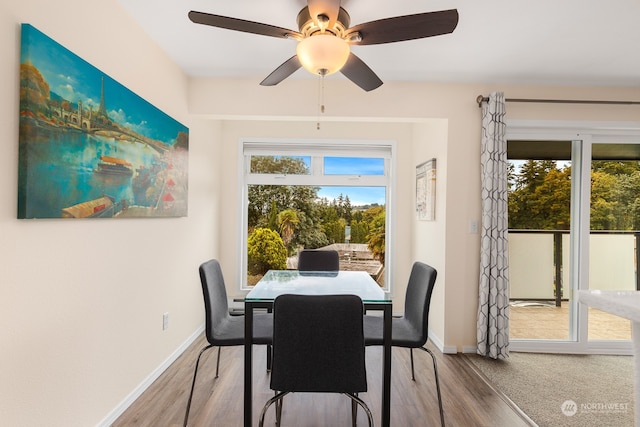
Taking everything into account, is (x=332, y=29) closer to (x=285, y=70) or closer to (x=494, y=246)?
(x=285, y=70)

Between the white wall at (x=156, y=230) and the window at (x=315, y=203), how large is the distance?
190 mm

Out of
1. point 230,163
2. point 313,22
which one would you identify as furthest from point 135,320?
point 230,163

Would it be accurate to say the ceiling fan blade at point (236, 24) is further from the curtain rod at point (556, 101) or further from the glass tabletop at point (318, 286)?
the curtain rod at point (556, 101)

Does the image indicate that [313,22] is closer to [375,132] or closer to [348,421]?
[348,421]

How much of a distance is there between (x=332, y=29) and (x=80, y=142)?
1356 mm

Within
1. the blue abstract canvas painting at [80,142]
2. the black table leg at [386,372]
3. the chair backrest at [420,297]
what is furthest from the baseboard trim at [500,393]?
the blue abstract canvas painting at [80,142]

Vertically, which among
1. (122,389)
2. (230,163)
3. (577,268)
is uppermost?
(230,163)

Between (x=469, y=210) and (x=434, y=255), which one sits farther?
(x=434, y=255)

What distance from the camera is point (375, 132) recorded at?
4.41m

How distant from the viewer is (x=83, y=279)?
6.06 feet

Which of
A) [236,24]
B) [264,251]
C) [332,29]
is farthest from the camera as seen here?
[264,251]

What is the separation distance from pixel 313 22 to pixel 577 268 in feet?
10.4

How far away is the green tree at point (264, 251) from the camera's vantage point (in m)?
4.55

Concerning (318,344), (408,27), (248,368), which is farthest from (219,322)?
(408,27)
